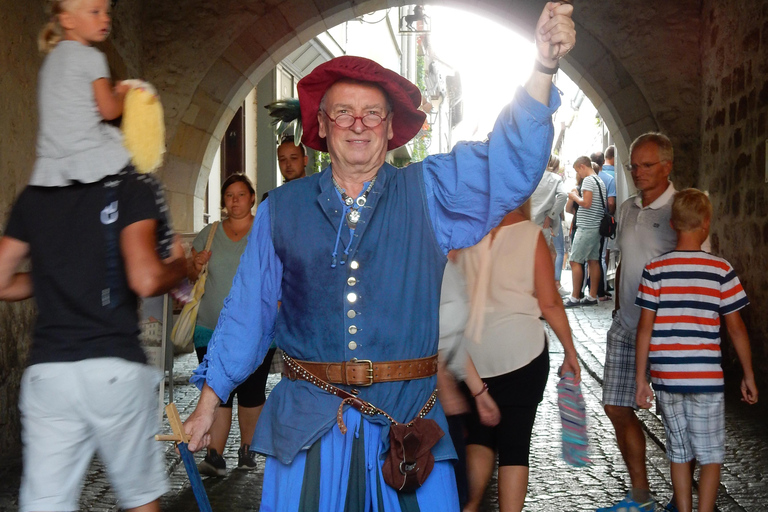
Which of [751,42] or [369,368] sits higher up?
[751,42]

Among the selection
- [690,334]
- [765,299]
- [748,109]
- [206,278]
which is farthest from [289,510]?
[748,109]

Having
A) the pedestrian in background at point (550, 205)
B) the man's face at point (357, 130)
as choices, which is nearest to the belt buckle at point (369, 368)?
the man's face at point (357, 130)

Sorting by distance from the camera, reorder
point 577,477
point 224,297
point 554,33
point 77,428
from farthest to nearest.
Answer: point 224,297, point 577,477, point 77,428, point 554,33

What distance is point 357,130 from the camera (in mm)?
2414

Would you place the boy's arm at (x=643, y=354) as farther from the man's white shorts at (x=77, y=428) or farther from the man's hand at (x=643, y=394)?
the man's white shorts at (x=77, y=428)

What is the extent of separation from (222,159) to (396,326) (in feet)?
38.8

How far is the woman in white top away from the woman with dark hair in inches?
66.5

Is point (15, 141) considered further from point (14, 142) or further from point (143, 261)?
point (143, 261)

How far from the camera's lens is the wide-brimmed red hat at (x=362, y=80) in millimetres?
2410

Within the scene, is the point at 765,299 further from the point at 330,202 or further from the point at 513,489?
the point at 330,202

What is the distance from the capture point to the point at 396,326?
2.27 meters

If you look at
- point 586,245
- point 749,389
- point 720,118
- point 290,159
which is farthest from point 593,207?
point 749,389

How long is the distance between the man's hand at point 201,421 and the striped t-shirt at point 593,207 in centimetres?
924

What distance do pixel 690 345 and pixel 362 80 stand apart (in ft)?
6.79
